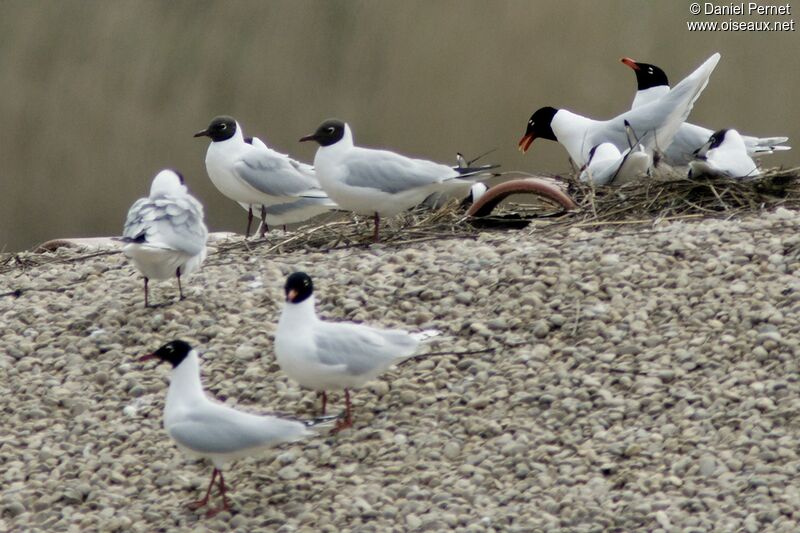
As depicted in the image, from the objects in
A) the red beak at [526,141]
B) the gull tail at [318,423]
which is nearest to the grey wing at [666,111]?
the red beak at [526,141]

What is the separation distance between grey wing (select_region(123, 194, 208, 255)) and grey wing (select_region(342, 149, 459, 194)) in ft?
2.52

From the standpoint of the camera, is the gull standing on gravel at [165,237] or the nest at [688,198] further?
the nest at [688,198]

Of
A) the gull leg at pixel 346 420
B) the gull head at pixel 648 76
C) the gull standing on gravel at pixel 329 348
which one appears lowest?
the gull leg at pixel 346 420

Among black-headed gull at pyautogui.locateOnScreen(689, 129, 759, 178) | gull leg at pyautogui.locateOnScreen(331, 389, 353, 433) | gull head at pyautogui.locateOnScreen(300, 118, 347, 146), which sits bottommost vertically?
gull leg at pyautogui.locateOnScreen(331, 389, 353, 433)

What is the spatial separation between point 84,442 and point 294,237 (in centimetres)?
180

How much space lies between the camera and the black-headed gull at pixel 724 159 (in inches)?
233

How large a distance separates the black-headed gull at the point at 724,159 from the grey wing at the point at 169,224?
2.17 metres

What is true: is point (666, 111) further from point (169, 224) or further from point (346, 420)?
point (346, 420)

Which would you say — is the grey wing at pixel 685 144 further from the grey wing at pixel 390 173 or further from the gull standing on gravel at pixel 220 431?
the gull standing on gravel at pixel 220 431

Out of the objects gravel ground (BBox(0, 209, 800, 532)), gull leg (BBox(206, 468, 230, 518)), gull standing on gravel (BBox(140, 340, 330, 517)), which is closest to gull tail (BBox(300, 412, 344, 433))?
gull standing on gravel (BBox(140, 340, 330, 517))

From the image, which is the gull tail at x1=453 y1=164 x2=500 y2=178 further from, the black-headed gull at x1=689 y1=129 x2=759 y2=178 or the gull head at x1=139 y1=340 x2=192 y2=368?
the gull head at x1=139 y1=340 x2=192 y2=368

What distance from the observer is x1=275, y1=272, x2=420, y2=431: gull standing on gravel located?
4.21 meters

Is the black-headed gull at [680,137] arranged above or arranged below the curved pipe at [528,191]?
above

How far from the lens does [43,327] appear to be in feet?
17.3
